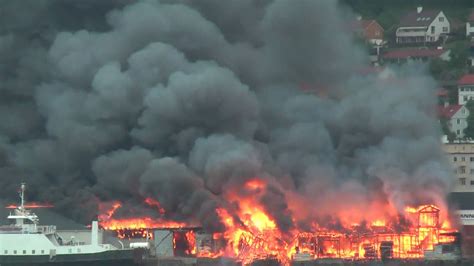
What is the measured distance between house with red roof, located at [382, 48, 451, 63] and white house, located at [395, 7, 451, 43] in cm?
258

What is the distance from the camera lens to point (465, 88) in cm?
12625

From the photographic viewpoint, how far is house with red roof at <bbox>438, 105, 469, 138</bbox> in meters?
120

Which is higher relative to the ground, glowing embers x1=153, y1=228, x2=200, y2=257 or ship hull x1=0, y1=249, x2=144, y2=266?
glowing embers x1=153, y1=228, x2=200, y2=257

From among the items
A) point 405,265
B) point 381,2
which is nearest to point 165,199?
point 405,265

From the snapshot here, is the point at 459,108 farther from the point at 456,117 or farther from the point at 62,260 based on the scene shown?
the point at 62,260

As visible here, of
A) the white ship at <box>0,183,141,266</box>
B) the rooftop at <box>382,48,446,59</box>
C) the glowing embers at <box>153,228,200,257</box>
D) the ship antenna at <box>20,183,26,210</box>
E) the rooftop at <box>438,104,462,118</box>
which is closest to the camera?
the white ship at <box>0,183,141,266</box>

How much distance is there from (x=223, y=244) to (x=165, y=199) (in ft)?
9.92

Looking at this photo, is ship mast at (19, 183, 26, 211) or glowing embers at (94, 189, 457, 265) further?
glowing embers at (94, 189, 457, 265)

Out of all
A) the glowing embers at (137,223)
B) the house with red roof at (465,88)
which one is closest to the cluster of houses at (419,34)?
the house with red roof at (465,88)

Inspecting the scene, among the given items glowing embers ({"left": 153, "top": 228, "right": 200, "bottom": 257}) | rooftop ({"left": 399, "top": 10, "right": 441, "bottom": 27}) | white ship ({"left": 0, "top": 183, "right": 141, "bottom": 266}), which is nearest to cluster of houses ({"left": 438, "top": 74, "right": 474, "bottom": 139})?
rooftop ({"left": 399, "top": 10, "right": 441, "bottom": 27})

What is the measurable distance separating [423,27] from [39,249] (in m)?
51.5

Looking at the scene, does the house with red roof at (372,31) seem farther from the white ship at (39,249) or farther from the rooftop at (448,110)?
the white ship at (39,249)

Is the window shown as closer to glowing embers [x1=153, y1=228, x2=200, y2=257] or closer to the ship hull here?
glowing embers [x1=153, y1=228, x2=200, y2=257]

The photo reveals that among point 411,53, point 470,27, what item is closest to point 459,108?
point 411,53
